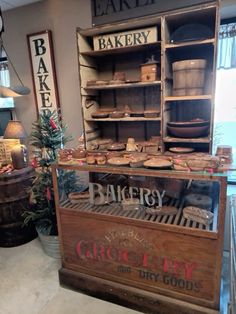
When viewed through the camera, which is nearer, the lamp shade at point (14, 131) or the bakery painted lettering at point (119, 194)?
the bakery painted lettering at point (119, 194)

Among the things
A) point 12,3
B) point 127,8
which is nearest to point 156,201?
point 127,8

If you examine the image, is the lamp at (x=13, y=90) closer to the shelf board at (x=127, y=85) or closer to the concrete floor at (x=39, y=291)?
the shelf board at (x=127, y=85)

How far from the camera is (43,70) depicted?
2.54 metres

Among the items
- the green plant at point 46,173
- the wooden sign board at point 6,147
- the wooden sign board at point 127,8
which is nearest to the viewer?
the wooden sign board at point 127,8

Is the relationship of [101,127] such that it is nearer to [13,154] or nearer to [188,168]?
[13,154]

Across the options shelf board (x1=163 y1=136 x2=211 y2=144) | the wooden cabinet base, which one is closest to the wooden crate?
the wooden cabinet base

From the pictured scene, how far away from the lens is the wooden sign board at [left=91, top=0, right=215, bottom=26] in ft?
6.13

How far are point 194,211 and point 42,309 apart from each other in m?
1.26

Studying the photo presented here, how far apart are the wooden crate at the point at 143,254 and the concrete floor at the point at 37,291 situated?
7 centimetres

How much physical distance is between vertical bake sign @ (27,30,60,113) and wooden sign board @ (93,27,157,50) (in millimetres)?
786

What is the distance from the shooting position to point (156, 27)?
1.70m

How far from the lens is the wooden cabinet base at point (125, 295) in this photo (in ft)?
4.83

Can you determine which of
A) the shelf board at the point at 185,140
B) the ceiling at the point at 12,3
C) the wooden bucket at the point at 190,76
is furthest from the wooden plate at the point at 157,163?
the ceiling at the point at 12,3

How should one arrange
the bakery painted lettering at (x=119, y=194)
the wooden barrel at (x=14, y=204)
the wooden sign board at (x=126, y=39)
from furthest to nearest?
the wooden barrel at (x=14, y=204), the wooden sign board at (x=126, y=39), the bakery painted lettering at (x=119, y=194)
